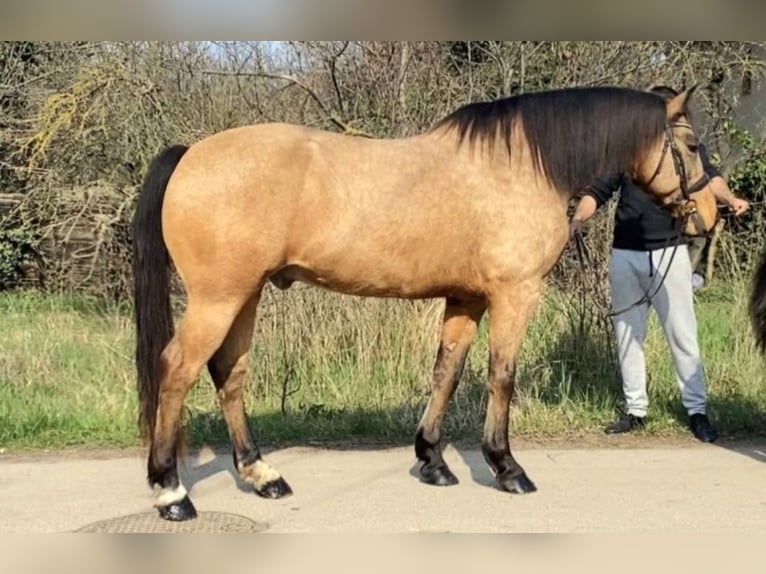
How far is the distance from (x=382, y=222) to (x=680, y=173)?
5.81 feet

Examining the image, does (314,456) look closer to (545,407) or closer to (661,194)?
(545,407)

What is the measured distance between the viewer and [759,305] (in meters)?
5.05

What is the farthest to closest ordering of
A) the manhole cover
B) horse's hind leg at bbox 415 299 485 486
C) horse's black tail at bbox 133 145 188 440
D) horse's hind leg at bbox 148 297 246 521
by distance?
horse's hind leg at bbox 415 299 485 486 < horse's black tail at bbox 133 145 188 440 < horse's hind leg at bbox 148 297 246 521 < the manhole cover

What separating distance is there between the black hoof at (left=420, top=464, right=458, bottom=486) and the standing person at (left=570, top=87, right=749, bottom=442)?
1575mm

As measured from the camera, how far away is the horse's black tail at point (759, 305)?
5.03m

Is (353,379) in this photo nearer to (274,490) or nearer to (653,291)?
(274,490)

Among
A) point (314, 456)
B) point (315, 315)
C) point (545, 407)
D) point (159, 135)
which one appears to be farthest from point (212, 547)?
point (159, 135)

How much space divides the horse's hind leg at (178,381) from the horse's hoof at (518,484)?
1.67 m

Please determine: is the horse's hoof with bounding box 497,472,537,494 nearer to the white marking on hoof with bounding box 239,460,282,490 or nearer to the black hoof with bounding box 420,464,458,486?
the black hoof with bounding box 420,464,458,486

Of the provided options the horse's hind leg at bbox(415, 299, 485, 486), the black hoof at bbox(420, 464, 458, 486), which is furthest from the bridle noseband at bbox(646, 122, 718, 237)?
the black hoof at bbox(420, 464, 458, 486)

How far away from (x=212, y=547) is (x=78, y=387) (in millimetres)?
3332

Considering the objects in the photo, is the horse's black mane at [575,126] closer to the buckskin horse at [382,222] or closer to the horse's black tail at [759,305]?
the buckskin horse at [382,222]

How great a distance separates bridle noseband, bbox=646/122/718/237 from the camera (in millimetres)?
4547
